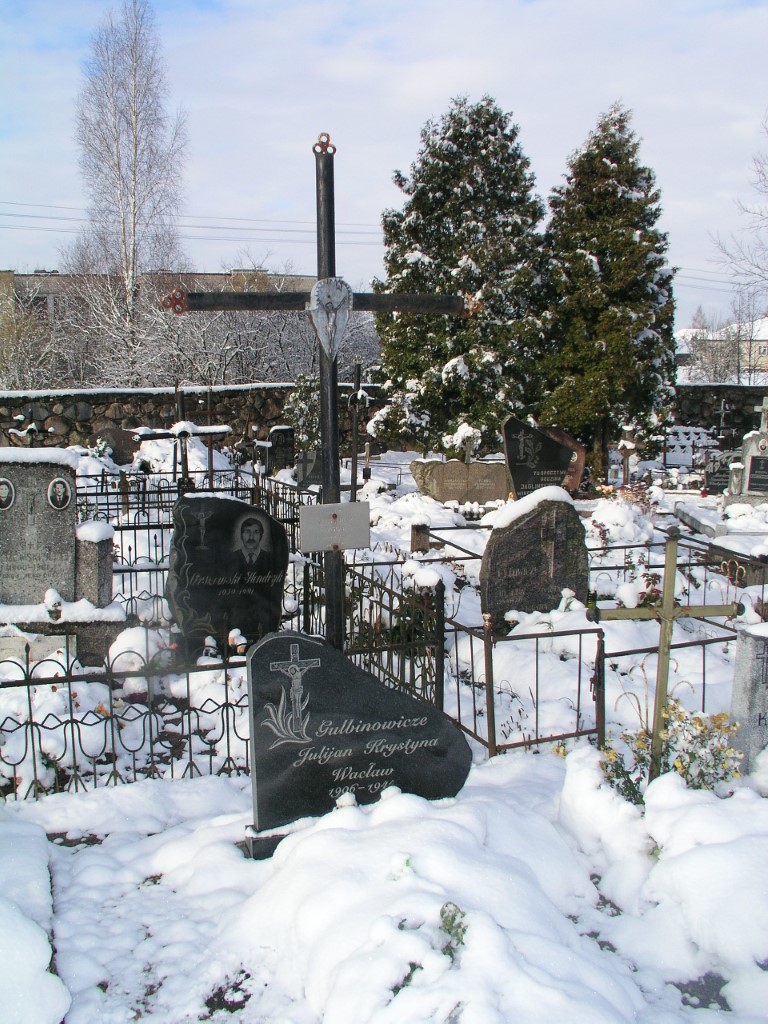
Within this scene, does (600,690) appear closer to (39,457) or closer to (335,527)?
(335,527)

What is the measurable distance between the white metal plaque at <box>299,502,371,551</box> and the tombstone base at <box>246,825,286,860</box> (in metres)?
1.41

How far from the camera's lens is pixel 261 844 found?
373cm

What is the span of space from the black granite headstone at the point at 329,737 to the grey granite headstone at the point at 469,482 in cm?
1127

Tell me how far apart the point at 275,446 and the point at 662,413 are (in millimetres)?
9601

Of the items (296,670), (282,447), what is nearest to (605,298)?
(282,447)

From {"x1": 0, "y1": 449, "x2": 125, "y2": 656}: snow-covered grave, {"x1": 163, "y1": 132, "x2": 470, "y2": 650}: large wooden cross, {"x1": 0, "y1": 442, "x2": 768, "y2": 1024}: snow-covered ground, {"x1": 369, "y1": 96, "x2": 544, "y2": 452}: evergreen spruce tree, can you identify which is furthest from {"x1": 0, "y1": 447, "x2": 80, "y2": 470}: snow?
{"x1": 369, "y1": 96, "x2": 544, "y2": 452}: evergreen spruce tree

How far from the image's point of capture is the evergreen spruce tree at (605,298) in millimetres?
16719

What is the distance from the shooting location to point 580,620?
7.45m

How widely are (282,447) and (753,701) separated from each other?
18.1 metres

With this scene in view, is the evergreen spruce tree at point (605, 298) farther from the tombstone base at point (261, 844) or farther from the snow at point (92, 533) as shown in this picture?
the tombstone base at point (261, 844)

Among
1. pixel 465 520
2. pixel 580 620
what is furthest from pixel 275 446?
pixel 580 620

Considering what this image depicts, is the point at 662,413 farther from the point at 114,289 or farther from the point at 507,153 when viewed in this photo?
the point at 114,289

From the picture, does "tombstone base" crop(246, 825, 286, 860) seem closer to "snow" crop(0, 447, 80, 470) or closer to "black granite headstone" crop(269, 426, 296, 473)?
"snow" crop(0, 447, 80, 470)

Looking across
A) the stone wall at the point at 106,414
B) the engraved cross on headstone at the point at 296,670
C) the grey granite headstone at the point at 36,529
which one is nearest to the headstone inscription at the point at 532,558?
the grey granite headstone at the point at 36,529
